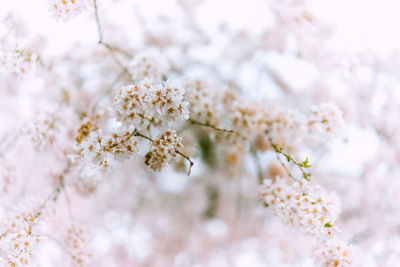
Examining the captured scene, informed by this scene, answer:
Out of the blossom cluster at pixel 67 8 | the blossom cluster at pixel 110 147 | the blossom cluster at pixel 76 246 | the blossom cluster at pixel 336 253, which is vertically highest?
the blossom cluster at pixel 67 8

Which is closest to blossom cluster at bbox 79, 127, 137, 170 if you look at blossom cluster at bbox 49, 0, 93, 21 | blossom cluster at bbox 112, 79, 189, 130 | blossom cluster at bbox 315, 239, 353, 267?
blossom cluster at bbox 112, 79, 189, 130

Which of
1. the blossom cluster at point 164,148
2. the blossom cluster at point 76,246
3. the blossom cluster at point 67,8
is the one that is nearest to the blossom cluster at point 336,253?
the blossom cluster at point 164,148

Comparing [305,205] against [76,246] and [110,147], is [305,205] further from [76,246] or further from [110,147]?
[76,246]

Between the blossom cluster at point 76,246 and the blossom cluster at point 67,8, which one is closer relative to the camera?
the blossom cluster at point 67,8

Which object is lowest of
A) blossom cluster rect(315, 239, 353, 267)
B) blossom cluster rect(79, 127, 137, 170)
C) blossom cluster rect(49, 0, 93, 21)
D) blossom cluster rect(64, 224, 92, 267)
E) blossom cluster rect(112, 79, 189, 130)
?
blossom cluster rect(64, 224, 92, 267)

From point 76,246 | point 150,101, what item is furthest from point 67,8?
point 76,246

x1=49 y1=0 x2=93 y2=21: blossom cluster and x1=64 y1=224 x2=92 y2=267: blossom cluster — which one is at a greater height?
x1=49 y1=0 x2=93 y2=21: blossom cluster

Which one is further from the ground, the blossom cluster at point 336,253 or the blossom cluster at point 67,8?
the blossom cluster at point 67,8

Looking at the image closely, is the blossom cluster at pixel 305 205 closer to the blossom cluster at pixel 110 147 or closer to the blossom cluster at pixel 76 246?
the blossom cluster at pixel 110 147

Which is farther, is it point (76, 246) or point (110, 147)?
point (76, 246)

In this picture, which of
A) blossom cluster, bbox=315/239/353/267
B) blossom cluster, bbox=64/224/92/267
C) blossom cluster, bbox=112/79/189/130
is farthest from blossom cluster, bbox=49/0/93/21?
blossom cluster, bbox=315/239/353/267

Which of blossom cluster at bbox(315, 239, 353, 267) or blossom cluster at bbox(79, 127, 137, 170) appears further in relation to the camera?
blossom cluster at bbox(315, 239, 353, 267)

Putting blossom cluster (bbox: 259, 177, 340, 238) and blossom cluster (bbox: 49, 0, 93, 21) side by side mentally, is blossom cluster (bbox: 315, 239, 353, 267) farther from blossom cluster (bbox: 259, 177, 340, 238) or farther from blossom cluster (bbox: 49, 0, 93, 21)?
blossom cluster (bbox: 49, 0, 93, 21)
